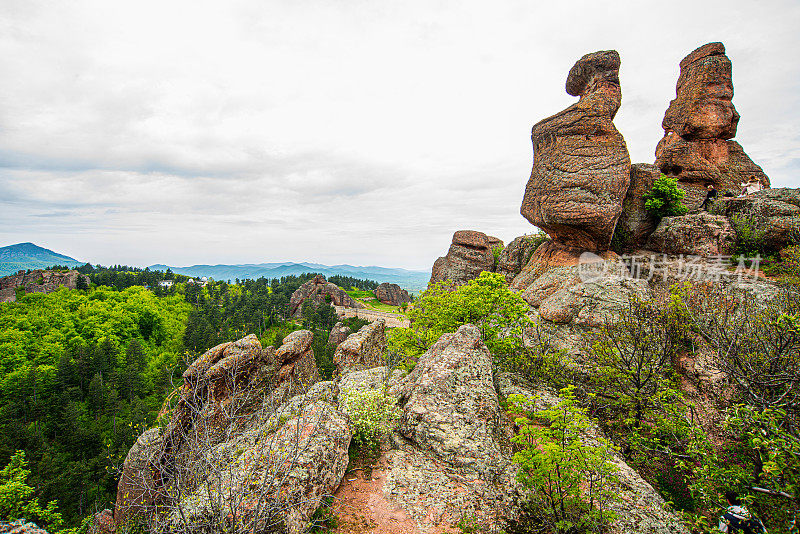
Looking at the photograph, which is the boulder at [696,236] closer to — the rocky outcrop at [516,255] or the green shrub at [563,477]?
the rocky outcrop at [516,255]

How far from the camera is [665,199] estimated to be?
24688 mm

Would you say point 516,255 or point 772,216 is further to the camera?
point 516,255

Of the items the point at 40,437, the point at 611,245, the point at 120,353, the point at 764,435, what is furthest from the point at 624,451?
the point at 120,353

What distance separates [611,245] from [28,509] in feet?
128

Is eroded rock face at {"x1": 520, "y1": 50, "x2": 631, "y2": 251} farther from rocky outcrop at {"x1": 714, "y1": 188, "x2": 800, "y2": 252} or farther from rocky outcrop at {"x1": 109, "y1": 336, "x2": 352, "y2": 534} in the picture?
rocky outcrop at {"x1": 109, "y1": 336, "x2": 352, "y2": 534}

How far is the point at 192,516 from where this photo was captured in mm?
6652

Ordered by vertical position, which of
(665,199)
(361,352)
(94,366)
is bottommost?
(94,366)

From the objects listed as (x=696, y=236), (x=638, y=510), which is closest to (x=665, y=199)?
(x=696, y=236)

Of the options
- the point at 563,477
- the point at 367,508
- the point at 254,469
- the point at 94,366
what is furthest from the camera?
the point at 94,366

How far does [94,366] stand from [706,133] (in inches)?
3405

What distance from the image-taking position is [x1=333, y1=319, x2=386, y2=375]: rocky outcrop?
27.8 metres

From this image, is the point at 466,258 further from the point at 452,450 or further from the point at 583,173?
the point at 452,450

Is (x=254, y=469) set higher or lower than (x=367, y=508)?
higher

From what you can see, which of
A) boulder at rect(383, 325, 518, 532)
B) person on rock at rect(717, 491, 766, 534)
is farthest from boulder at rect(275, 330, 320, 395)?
person on rock at rect(717, 491, 766, 534)
